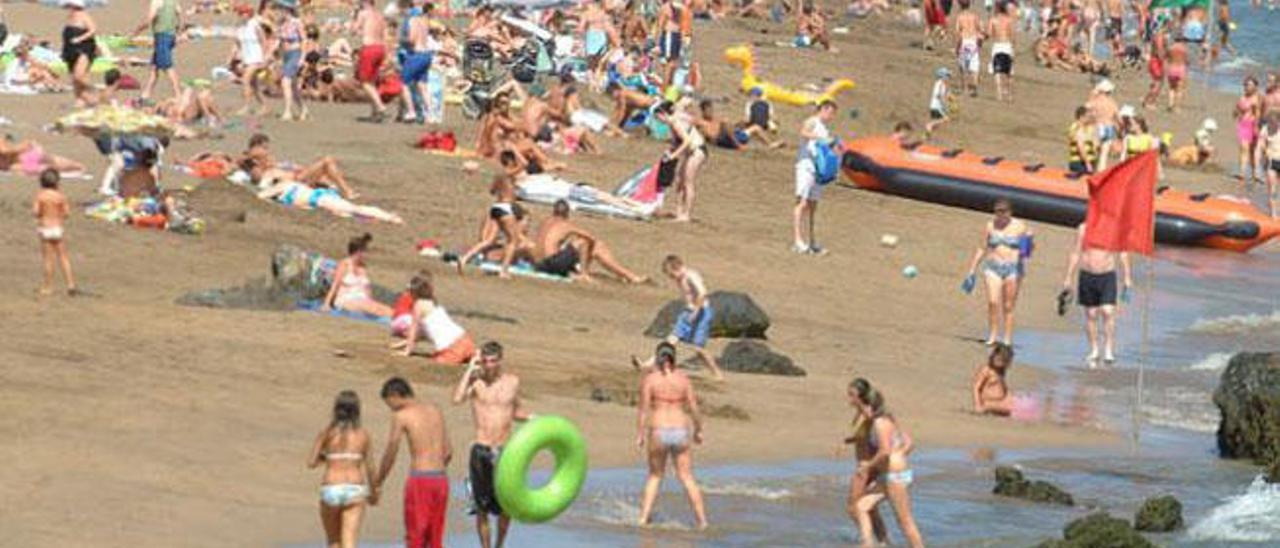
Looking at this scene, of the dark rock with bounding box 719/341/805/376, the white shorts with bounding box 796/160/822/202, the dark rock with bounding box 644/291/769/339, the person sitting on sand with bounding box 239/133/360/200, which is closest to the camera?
the dark rock with bounding box 719/341/805/376

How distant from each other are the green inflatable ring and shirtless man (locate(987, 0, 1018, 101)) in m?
29.7

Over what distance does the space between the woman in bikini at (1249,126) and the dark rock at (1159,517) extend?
66.7 feet

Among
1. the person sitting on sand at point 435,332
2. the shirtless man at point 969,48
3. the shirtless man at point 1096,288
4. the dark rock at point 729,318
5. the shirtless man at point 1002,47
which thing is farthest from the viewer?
the shirtless man at point 969,48

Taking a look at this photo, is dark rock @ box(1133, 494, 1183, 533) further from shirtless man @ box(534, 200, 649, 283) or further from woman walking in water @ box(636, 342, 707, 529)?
shirtless man @ box(534, 200, 649, 283)

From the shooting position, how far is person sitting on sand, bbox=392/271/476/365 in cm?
1967

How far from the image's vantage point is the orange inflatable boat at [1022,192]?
3148 centimetres

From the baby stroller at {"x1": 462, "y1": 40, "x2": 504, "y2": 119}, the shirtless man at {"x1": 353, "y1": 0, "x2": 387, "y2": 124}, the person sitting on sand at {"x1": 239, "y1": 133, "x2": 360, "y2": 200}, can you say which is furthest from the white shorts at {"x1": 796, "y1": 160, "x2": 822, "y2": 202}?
the baby stroller at {"x1": 462, "y1": 40, "x2": 504, "y2": 119}

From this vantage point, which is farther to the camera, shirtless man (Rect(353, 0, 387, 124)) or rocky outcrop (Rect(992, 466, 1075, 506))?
shirtless man (Rect(353, 0, 387, 124))

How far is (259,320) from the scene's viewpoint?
20.6 m

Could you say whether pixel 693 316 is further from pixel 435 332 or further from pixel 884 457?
pixel 884 457

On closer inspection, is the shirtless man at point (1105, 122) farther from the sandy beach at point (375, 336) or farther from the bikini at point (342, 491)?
the bikini at point (342, 491)

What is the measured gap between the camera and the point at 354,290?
21.2m

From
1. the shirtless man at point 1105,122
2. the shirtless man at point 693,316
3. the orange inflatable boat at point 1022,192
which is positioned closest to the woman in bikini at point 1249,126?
the shirtless man at point 1105,122

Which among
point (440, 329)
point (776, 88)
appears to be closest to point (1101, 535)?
point (440, 329)
